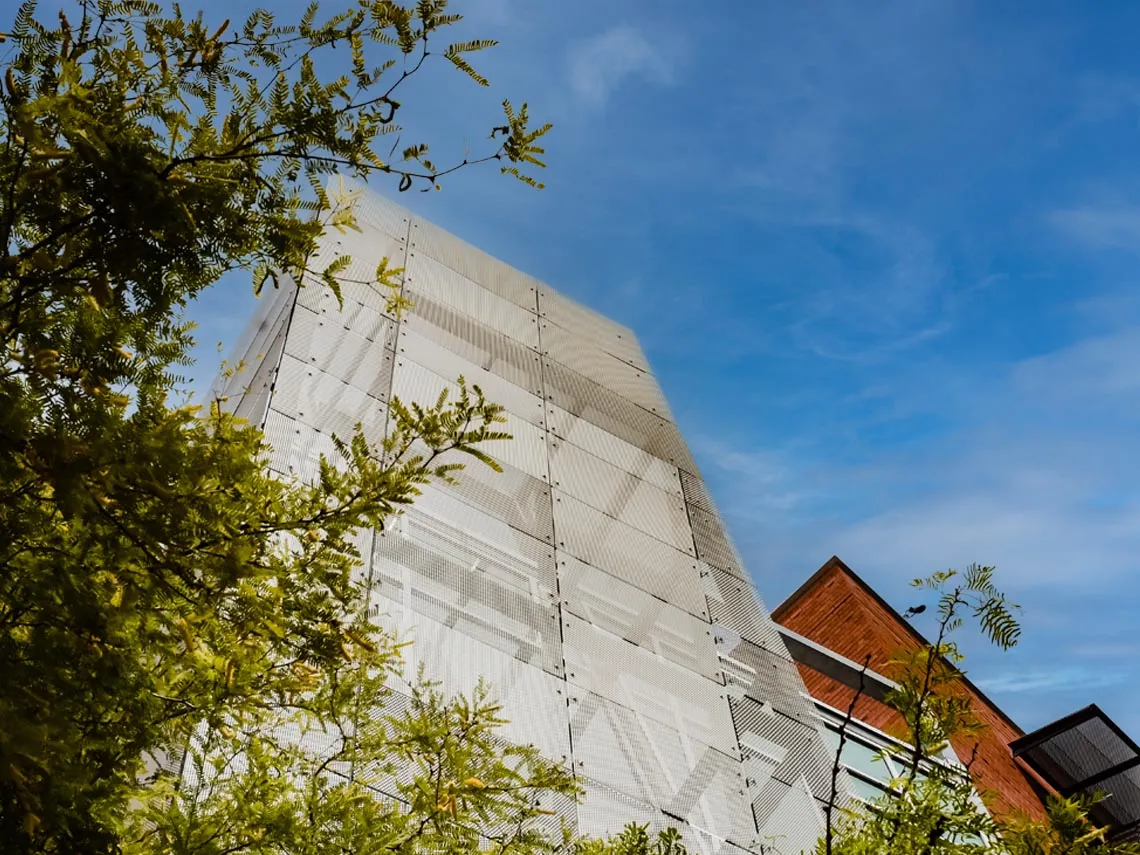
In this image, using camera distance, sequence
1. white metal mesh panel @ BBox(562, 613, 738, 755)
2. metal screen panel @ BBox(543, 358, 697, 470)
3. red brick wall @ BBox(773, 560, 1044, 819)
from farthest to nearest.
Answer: red brick wall @ BBox(773, 560, 1044, 819), metal screen panel @ BBox(543, 358, 697, 470), white metal mesh panel @ BBox(562, 613, 738, 755)

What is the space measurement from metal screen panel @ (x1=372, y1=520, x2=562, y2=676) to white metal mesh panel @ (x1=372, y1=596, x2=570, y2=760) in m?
0.08

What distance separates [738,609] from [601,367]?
3.53 metres

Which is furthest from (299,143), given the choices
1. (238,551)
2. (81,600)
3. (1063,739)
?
(1063,739)

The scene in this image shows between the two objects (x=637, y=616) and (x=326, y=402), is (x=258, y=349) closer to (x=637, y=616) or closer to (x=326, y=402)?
(x=326, y=402)

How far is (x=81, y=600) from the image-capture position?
2230 millimetres

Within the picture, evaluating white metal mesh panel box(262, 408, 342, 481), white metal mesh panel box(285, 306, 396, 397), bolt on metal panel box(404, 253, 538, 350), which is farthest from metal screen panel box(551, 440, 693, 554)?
white metal mesh panel box(262, 408, 342, 481)

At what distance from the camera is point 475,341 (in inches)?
378

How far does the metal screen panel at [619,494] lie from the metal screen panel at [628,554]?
13 cm

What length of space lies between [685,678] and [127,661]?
5.95 metres

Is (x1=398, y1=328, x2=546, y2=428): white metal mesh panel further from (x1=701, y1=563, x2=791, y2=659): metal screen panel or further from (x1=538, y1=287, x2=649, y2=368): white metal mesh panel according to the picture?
(x1=701, y1=563, x2=791, y2=659): metal screen panel

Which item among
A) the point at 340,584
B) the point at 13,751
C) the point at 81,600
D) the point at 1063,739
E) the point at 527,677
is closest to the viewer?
the point at 13,751

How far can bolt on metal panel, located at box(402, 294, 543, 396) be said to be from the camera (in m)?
9.16

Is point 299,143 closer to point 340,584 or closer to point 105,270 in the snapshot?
point 105,270

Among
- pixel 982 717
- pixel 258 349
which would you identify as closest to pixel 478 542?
pixel 258 349
